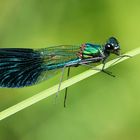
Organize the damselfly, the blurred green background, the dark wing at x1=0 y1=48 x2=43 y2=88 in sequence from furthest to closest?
the blurred green background, the damselfly, the dark wing at x1=0 y1=48 x2=43 y2=88

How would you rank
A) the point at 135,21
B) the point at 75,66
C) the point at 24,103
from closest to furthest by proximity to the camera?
the point at 24,103
the point at 75,66
the point at 135,21

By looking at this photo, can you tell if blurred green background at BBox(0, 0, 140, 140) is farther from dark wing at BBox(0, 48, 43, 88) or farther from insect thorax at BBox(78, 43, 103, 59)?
dark wing at BBox(0, 48, 43, 88)

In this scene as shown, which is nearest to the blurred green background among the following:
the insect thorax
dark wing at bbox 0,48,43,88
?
the insect thorax

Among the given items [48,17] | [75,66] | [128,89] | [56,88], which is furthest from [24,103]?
[48,17]

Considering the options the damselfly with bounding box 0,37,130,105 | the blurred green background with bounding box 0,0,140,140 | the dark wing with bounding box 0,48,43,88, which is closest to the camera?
the dark wing with bounding box 0,48,43,88

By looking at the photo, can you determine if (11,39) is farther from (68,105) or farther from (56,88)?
(56,88)

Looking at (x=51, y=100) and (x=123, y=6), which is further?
(x=123, y=6)

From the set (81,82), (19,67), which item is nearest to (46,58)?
(19,67)
